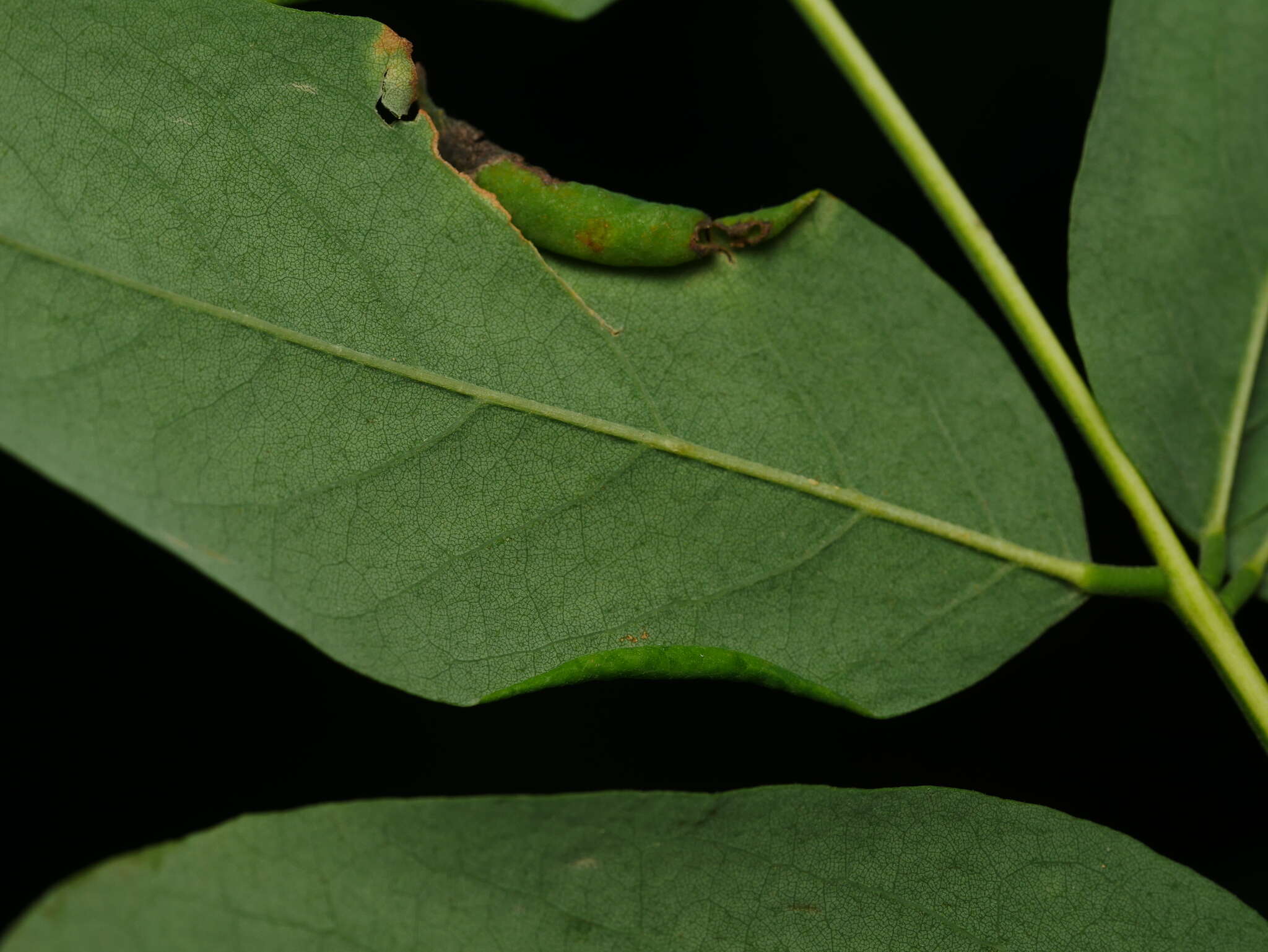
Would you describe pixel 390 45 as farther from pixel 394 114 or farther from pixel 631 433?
pixel 631 433

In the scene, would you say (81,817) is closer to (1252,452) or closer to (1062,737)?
(1062,737)

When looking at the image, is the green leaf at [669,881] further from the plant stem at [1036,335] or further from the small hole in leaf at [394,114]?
the small hole in leaf at [394,114]

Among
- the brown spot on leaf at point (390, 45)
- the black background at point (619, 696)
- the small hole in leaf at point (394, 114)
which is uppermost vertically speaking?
the brown spot on leaf at point (390, 45)

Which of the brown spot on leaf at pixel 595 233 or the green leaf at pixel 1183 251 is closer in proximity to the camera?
the brown spot on leaf at pixel 595 233

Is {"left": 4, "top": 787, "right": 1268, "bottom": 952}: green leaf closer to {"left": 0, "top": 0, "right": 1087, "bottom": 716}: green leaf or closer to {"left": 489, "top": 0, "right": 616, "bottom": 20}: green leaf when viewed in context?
{"left": 0, "top": 0, "right": 1087, "bottom": 716}: green leaf

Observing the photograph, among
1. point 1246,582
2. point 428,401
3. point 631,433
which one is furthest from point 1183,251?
point 428,401

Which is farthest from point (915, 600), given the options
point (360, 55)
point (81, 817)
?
point (81, 817)

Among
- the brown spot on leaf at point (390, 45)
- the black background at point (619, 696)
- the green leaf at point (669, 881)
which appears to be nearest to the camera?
the green leaf at point (669, 881)

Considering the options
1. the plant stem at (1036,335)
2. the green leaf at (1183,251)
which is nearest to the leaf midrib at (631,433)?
the plant stem at (1036,335)
